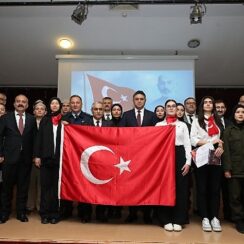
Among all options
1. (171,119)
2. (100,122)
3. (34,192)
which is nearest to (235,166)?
(171,119)

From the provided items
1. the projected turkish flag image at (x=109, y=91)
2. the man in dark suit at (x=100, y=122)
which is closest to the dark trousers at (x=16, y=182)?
the man in dark suit at (x=100, y=122)

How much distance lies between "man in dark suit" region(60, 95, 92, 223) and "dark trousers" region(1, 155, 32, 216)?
451 millimetres

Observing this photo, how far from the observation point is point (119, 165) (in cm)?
345

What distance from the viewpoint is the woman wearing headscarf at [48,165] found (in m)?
3.53

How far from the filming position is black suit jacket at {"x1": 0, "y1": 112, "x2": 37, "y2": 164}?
3549 mm

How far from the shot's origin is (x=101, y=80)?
240 inches

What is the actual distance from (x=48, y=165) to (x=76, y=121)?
582 millimetres

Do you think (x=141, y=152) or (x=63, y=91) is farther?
(x=63, y=91)

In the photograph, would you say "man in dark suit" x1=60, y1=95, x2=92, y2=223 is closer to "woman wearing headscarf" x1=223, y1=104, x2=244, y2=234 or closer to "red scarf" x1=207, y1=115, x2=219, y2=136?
"red scarf" x1=207, y1=115, x2=219, y2=136

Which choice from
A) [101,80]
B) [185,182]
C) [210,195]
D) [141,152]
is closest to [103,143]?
[141,152]

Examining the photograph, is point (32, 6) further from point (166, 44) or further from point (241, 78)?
point (241, 78)

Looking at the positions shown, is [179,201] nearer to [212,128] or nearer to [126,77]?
[212,128]

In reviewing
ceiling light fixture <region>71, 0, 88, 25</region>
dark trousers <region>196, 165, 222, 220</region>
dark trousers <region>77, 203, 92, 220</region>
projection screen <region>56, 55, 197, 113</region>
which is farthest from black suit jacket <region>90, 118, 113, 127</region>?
projection screen <region>56, 55, 197, 113</region>

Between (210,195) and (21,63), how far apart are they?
15.7 ft
